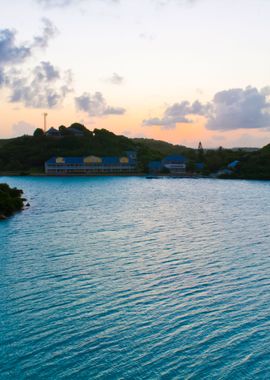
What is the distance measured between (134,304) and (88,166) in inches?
6038

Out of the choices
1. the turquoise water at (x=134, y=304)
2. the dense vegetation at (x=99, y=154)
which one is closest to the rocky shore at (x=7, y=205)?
the turquoise water at (x=134, y=304)

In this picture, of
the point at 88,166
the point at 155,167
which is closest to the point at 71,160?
the point at 88,166

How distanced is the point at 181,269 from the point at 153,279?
2769 mm

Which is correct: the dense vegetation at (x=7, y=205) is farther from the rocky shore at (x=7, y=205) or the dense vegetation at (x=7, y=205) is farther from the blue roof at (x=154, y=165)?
the blue roof at (x=154, y=165)

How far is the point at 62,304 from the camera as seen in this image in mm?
19781

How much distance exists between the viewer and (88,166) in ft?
562

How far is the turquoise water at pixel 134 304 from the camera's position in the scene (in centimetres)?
1446

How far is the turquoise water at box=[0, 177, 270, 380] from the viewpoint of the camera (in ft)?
47.4

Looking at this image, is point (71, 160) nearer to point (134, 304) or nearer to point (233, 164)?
point (233, 164)

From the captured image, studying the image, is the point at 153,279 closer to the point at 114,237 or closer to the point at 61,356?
the point at 61,356

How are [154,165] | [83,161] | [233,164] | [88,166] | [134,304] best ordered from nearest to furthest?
1. [134,304]
2. [233,164]
3. [154,165]
4. [83,161]
5. [88,166]

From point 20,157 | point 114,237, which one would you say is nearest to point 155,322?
point 114,237

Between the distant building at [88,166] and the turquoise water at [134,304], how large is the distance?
131387mm

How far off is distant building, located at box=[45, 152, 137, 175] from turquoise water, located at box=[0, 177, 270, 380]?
131 m
